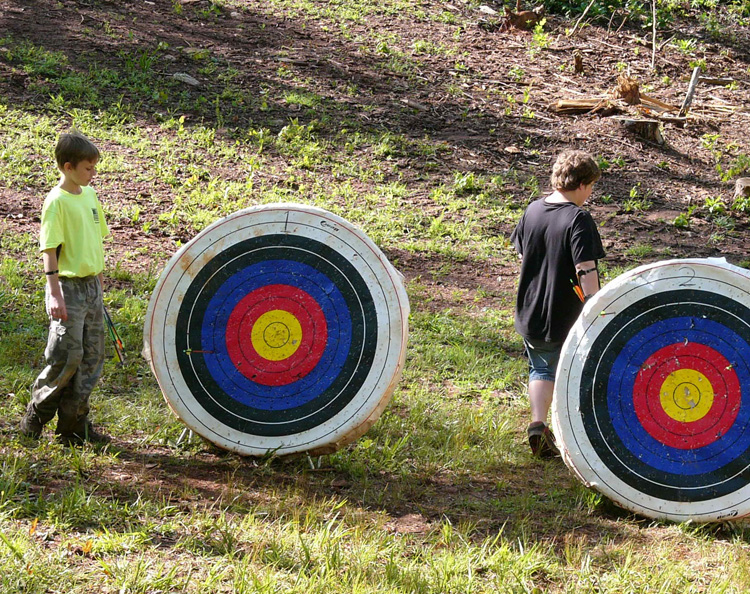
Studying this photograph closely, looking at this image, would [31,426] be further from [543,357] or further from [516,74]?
[516,74]

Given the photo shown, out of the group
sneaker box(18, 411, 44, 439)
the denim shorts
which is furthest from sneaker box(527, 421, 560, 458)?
sneaker box(18, 411, 44, 439)

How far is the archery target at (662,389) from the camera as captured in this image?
13.4 feet

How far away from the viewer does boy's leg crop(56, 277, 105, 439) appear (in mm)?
4234

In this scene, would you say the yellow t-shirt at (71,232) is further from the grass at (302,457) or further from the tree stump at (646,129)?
the tree stump at (646,129)

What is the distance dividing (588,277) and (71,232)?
258 centimetres

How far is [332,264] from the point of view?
4488mm

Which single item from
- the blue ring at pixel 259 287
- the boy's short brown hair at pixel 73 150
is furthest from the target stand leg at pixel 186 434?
the boy's short brown hair at pixel 73 150

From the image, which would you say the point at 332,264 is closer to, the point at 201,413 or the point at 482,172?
the point at 201,413

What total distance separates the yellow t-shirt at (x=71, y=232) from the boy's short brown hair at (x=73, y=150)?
6.1 inches

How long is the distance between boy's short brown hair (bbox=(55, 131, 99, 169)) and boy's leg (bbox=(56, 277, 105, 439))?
0.58m

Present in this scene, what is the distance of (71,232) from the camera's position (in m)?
4.11

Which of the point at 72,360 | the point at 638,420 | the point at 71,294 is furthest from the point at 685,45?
the point at 72,360

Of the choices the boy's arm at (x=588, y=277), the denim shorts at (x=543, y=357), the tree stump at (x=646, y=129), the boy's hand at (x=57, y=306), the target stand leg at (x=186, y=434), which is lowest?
the target stand leg at (x=186, y=434)

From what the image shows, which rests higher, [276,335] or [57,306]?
[57,306]
